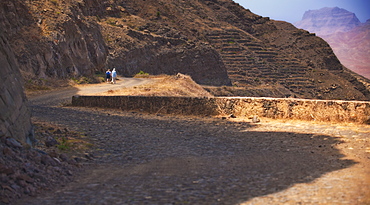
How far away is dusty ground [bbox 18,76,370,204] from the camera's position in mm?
5398

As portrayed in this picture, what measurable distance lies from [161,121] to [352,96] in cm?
8386

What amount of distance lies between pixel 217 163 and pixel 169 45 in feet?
188

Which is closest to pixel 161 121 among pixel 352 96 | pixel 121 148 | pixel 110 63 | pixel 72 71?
pixel 121 148

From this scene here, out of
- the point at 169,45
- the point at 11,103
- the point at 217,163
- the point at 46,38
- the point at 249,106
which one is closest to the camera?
the point at 11,103

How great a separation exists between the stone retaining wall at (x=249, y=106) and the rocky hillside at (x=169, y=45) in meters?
11.7

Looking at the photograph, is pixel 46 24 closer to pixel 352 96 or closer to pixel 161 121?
pixel 161 121

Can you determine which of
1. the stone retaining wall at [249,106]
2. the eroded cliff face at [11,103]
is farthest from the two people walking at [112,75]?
the eroded cliff face at [11,103]

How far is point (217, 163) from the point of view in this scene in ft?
24.1

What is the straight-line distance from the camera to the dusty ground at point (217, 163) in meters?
5.40

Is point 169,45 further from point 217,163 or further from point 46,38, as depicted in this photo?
point 217,163

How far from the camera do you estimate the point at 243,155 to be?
819cm

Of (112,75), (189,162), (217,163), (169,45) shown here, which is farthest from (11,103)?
(169,45)

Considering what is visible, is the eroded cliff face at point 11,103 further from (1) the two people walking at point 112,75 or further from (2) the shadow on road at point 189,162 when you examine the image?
(1) the two people walking at point 112,75

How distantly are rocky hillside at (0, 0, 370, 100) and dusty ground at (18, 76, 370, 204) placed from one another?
56.0ft
